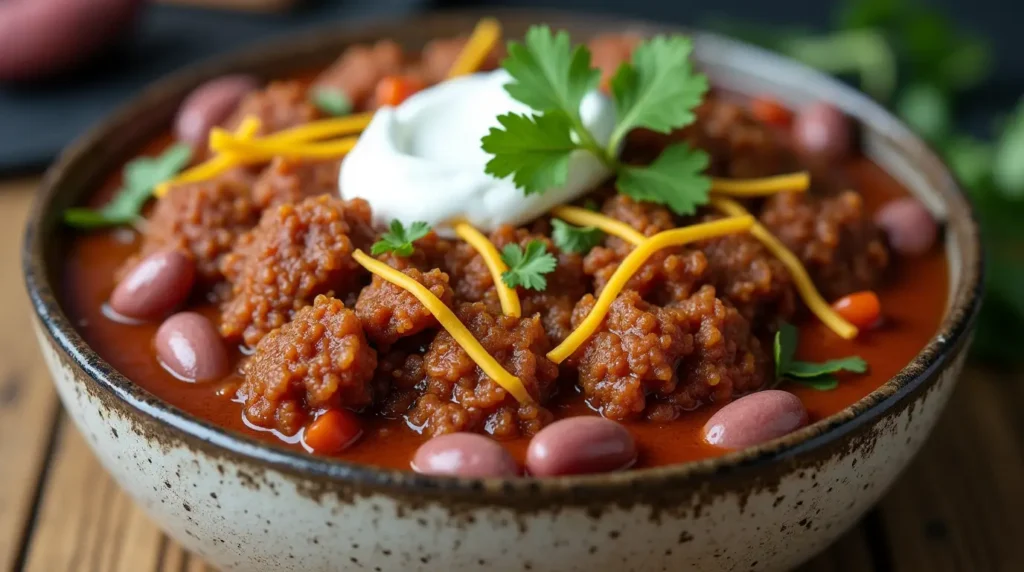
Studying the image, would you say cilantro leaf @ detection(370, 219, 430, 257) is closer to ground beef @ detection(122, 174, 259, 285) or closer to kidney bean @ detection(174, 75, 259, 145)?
ground beef @ detection(122, 174, 259, 285)

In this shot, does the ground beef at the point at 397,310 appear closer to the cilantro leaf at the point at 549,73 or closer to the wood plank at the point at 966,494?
the cilantro leaf at the point at 549,73

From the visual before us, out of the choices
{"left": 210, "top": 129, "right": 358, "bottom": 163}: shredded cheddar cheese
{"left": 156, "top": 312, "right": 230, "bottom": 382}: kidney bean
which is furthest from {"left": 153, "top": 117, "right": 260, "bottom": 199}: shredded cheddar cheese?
{"left": 156, "top": 312, "right": 230, "bottom": 382}: kidney bean

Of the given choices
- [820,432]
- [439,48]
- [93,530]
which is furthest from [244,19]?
[820,432]

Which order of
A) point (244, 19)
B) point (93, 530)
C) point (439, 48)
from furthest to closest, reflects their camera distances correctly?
point (244, 19), point (439, 48), point (93, 530)

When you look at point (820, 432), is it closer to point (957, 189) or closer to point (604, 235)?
point (604, 235)

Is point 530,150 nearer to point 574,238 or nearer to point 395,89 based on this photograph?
point 574,238
